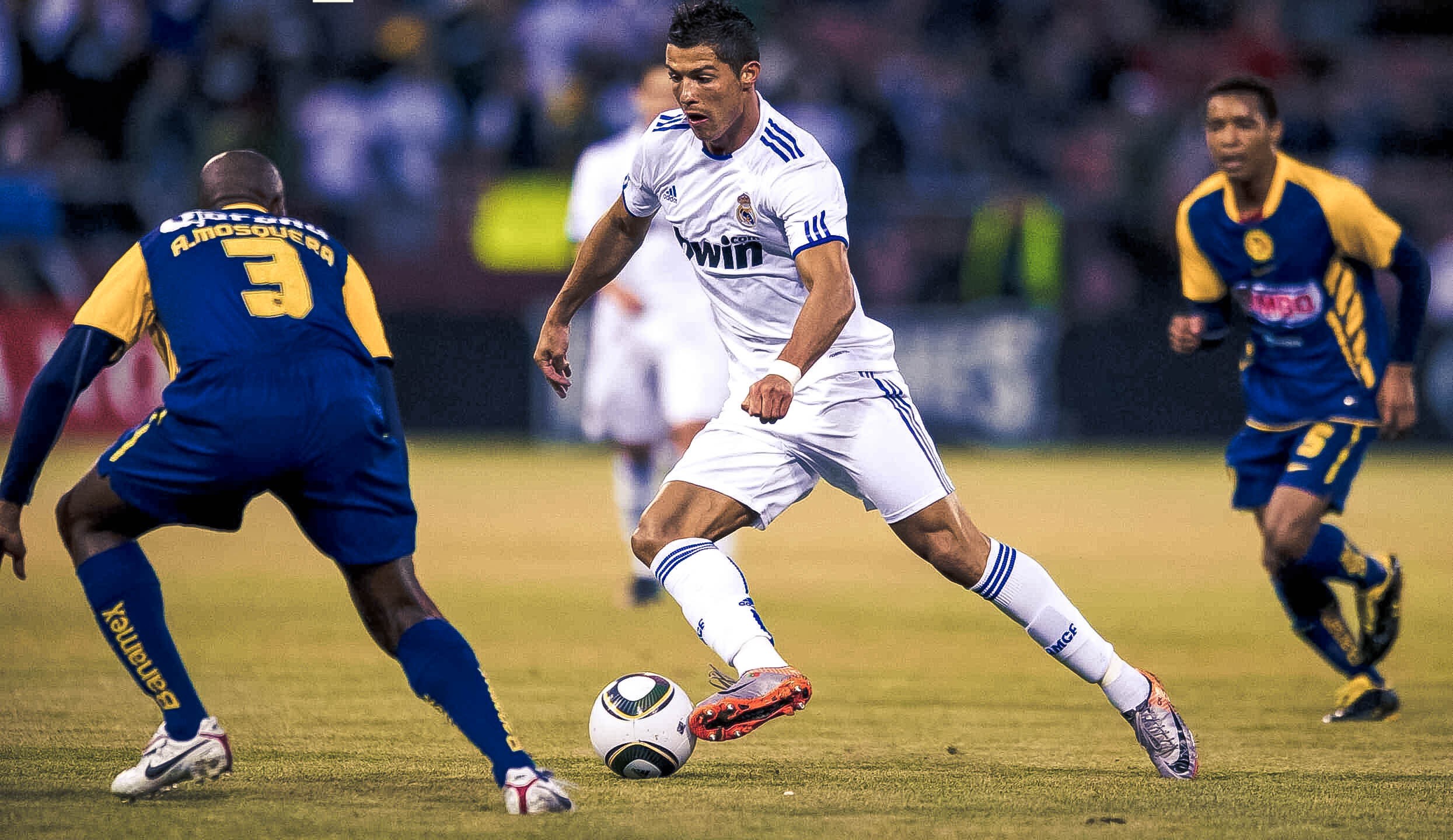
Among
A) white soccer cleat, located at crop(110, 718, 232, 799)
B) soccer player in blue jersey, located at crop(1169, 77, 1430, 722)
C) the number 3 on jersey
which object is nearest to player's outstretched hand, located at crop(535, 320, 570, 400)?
the number 3 on jersey

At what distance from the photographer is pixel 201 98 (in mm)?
16266

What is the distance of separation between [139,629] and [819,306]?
1937mm

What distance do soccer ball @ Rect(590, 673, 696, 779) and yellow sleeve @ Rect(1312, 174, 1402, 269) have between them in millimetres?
2948

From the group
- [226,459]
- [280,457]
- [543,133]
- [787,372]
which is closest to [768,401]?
[787,372]

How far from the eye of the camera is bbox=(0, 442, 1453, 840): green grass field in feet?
14.9

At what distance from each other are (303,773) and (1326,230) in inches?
154

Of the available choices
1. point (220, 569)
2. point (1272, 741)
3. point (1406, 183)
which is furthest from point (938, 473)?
point (1406, 183)

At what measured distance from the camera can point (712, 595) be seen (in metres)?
5.12

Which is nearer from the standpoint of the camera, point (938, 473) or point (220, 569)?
point (938, 473)

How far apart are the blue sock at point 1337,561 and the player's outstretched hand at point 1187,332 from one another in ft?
2.57

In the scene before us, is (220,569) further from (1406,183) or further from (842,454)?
(1406,183)

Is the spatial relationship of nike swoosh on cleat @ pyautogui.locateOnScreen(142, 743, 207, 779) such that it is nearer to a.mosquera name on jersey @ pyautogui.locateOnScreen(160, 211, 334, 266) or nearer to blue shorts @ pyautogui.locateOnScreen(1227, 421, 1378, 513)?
a.mosquera name on jersey @ pyautogui.locateOnScreen(160, 211, 334, 266)

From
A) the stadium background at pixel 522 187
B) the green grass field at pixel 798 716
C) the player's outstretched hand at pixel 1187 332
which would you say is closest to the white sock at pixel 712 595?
the green grass field at pixel 798 716

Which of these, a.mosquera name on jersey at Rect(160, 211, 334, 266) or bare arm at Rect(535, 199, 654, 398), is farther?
bare arm at Rect(535, 199, 654, 398)
